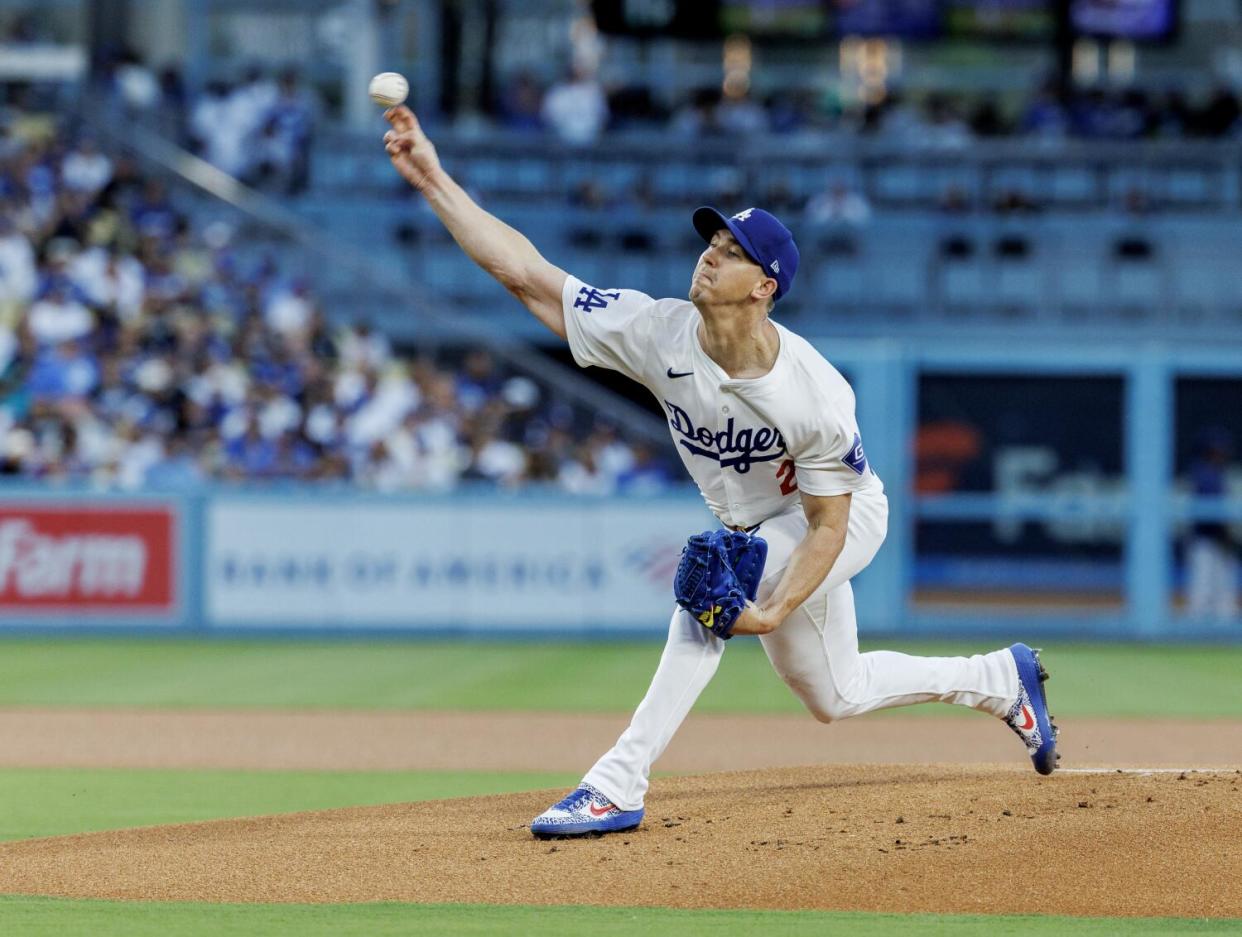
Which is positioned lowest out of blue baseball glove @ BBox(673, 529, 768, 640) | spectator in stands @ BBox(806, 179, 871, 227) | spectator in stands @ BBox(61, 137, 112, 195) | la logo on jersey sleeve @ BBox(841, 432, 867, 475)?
blue baseball glove @ BBox(673, 529, 768, 640)

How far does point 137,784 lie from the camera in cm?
817

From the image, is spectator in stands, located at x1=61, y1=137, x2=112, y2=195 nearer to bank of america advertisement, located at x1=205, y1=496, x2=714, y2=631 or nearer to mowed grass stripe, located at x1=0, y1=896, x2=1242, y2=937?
bank of america advertisement, located at x1=205, y1=496, x2=714, y2=631

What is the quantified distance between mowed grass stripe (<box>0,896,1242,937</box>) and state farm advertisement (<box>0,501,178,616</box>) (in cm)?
1152

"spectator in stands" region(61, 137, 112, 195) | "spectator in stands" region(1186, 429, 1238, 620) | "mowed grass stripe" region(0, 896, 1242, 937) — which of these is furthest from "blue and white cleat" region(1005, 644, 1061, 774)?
"spectator in stands" region(61, 137, 112, 195)

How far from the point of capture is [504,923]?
16.1 ft

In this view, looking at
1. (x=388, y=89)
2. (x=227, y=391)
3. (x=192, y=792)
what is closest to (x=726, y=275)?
(x=388, y=89)

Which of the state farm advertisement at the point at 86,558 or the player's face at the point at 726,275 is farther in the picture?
the state farm advertisement at the point at 86,558

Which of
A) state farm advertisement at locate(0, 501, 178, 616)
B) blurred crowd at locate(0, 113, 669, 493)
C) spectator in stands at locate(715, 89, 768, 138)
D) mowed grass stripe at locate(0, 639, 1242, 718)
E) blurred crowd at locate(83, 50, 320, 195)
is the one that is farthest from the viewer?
spectator in stands at locate(715, 89, 768, 138)

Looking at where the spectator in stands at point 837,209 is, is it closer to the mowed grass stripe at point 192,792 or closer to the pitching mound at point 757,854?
the mowed grass stripe at point 192,792

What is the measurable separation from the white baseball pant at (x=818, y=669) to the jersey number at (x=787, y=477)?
0.34 ft

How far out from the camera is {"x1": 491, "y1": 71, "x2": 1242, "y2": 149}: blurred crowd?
917 inches

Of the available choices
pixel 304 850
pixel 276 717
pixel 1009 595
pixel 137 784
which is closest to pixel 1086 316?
pixel 1009 595

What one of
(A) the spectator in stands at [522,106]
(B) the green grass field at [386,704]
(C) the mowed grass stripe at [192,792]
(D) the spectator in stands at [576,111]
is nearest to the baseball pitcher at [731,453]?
(B) the green grass field at [386,704]

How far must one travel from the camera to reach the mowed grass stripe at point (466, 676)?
38.7 ft
